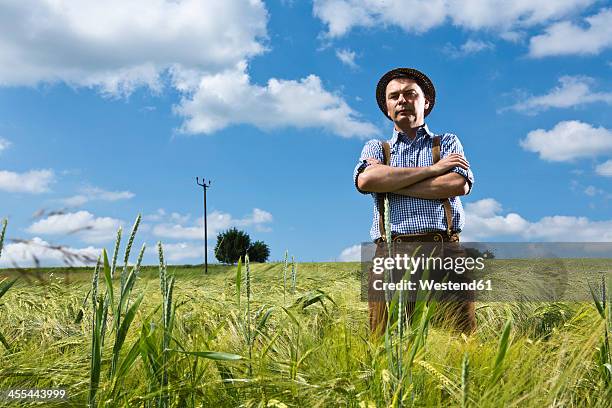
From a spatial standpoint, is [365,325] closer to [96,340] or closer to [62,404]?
[62,404]

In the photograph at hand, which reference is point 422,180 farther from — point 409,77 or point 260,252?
point 260,252

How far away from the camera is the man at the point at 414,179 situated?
340cm

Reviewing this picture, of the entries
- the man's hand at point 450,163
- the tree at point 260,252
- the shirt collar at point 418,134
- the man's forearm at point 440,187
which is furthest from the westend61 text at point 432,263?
the tree at point 260,252

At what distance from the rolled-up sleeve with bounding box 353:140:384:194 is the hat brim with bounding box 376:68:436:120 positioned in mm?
379

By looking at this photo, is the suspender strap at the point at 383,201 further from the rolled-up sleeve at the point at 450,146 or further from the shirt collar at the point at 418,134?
the rolled-up sleeve at the point at 450,146

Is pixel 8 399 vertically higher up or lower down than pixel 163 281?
lower down

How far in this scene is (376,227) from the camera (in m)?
3.53

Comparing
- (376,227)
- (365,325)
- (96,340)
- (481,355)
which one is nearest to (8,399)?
(96,340)

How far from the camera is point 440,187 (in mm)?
3385

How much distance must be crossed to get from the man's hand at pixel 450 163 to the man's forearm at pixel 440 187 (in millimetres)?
36

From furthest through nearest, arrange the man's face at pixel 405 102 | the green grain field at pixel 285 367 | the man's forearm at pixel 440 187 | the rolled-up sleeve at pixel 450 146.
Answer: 1. the man's face at pixel 405 102
2. the rolled-up sleeve at pixel 450 146
3. the man's forearm at pixel 440 187
4. the green grain field at pixel 285 367

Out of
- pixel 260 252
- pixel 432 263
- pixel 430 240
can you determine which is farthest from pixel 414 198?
pixel 260 252

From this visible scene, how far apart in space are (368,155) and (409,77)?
0.65m

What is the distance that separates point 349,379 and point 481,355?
75 centimetres
